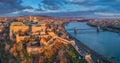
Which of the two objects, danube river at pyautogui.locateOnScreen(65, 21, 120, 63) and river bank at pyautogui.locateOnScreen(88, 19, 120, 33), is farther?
river bank at pyautogui.locateOnScreen(88, 19, 120, 33)

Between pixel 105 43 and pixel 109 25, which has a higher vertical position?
pixel 105 43

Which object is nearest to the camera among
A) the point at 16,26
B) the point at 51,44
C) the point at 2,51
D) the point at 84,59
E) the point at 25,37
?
the point at 84,59

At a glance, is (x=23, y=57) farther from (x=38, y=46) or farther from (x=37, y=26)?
(x=37, y=26)

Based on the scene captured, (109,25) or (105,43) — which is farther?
(109,25)

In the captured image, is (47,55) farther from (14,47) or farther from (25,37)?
(25,37)

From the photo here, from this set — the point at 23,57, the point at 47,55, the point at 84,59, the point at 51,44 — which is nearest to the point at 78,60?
the point at 84,59

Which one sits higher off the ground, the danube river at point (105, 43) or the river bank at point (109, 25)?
the danube river at point (105, 43)

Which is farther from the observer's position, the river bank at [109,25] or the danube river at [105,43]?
the river bank at [109,25]

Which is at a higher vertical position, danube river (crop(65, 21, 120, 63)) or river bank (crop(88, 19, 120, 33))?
danube river (crop(65, 21, 120, 63))

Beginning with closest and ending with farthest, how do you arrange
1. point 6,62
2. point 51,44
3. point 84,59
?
1. point 6,62
2. point 84,59
3. point 51,44

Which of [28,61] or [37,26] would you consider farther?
[37,26]
